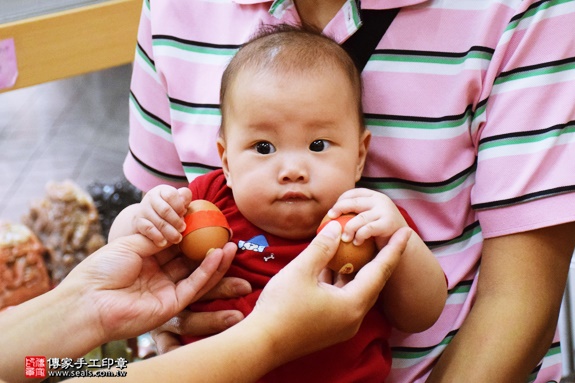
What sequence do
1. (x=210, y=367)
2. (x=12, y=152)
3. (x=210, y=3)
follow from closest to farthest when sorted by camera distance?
1. (x=210, y=367)
2. (x=210, y=3)
3. (x=12, y=152)

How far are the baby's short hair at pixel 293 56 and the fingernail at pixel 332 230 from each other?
0.79 feet

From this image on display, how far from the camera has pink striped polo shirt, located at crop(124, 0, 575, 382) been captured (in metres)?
1.26

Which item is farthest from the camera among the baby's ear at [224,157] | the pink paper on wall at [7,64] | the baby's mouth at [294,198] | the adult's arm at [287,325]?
the pink paper on wall at [7,64]

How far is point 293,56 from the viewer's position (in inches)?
51.3

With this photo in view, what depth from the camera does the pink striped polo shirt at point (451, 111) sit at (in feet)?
4.13

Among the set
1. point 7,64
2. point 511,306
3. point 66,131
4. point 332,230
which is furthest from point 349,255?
point 66,131

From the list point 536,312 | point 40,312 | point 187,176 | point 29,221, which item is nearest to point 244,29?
point 187,176

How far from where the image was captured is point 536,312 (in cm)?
132

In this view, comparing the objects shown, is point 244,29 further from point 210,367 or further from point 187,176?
point 210,367

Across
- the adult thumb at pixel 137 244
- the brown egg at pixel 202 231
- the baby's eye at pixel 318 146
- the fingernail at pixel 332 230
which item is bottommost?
the adult thumb at pixel 137 244

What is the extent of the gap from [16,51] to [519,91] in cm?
130

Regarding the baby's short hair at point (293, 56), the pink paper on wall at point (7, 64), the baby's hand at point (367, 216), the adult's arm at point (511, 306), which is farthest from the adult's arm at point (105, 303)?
the pink paper on wall at point (7, 64)

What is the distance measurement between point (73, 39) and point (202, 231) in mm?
1034

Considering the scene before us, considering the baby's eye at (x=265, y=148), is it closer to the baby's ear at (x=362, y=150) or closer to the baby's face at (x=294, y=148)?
the baby's face at (x=294, y=148)
